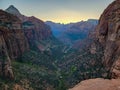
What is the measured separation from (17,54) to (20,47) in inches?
334

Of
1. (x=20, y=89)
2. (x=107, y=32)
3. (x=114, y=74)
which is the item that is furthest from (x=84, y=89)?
(x=107, y=32)

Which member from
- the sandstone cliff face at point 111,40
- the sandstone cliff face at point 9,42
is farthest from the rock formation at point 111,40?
the sandstone cliff face at point 9,42

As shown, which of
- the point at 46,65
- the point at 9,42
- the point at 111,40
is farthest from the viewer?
the point at 46,65

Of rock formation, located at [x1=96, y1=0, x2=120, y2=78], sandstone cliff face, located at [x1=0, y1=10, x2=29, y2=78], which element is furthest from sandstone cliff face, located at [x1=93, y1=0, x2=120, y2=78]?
sandstone cliff face, located at [x1=0, y1=10, x2=29, y2=78]

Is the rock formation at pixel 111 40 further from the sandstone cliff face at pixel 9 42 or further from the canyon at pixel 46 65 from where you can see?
the sandstone cliff face at pixel 9 42

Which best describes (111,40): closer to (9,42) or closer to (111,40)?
(111,40)

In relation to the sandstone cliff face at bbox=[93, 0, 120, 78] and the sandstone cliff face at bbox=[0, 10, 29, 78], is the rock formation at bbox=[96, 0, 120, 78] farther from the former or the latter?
the sandstone cliff face at bbox=[0, 10, 29, 78]

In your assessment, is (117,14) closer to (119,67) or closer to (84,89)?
(119,67)

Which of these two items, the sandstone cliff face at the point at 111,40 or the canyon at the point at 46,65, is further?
the sandstone cliff face at the point at 111,40

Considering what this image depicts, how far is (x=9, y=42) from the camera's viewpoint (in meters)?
126

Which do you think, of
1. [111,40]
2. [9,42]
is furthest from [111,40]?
[9,42]

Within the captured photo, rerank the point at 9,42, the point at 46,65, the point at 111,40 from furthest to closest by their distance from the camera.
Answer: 1. the point at 46,65
2. the point at 9,42
3. the point at 111,40

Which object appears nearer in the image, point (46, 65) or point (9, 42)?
point (9, 42)

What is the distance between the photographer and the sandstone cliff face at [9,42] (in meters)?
96.8
